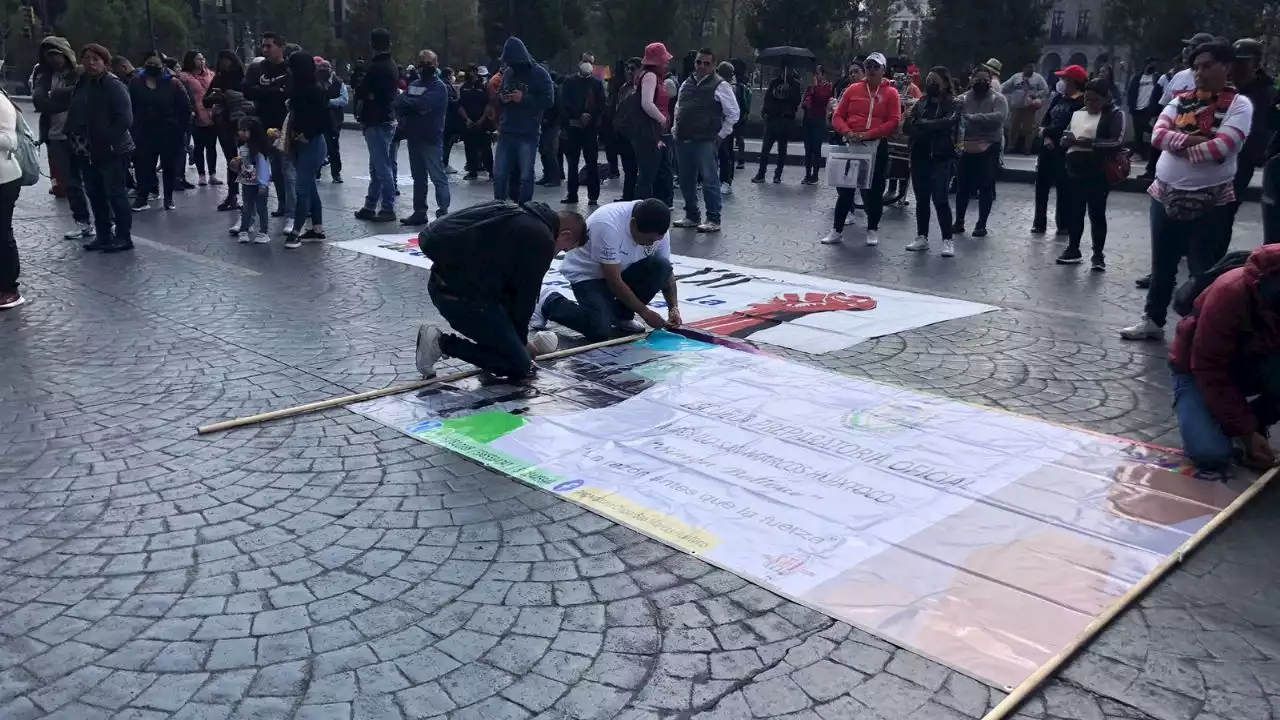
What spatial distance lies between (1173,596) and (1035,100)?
1707 cm

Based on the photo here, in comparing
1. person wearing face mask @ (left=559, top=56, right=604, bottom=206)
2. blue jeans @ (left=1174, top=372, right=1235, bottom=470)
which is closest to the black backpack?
blue jeans @ (left=1174, top=372, right=1235, bottom=470)

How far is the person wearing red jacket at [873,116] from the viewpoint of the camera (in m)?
9.45

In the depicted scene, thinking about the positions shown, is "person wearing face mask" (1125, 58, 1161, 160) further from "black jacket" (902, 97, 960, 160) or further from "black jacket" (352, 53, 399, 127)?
"black jacket" (352, 53, 399, 127)

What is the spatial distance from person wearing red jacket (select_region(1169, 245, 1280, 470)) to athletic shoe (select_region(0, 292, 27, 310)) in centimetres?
712

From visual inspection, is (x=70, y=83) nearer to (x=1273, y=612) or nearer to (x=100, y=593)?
(x=100, y=593)

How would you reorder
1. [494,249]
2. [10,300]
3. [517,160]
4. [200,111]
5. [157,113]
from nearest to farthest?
[494,249] < [10,300] < [517,160] < [157,113] < [200,111]

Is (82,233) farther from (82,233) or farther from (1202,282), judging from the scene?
(1202,282)

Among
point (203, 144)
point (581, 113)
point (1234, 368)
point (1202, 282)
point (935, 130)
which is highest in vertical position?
point (581, 113)

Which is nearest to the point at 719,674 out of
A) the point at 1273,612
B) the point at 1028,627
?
the point at 1028,627

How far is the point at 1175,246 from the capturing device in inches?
245

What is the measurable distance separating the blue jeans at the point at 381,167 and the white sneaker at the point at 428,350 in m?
5.77

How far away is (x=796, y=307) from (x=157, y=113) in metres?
7.66

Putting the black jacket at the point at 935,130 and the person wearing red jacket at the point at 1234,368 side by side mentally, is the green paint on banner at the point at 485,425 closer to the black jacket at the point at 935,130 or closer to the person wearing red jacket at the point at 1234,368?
the person wearing red jacket at the point at 1234,368

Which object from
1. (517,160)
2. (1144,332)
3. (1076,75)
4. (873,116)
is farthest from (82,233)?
(1076,75)
